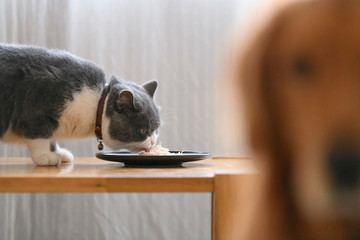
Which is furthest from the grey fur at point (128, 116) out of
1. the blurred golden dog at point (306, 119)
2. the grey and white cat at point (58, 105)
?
the blurred golden dog at point (306, 119)

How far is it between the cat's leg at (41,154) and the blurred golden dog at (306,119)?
1056mm

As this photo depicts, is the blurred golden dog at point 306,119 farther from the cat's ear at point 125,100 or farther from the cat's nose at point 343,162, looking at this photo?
the cat's ear at point 125,100

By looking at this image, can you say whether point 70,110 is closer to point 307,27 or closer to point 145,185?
point 145,185

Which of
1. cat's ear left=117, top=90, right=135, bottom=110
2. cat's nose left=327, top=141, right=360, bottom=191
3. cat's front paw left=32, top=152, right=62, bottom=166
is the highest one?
cat's ear left=117, top=90, right=135, bottom=110

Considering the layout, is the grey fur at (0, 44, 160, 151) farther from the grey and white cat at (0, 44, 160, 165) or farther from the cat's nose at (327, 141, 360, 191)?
the cat's nose at (327, 141, 360, 191)

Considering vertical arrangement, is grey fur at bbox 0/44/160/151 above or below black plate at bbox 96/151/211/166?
above

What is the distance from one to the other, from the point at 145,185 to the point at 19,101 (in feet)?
1.87

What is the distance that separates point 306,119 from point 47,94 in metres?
1.11

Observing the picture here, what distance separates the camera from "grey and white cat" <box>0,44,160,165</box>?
1333 mm

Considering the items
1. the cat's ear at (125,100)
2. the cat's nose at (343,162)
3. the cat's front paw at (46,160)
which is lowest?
the cat's front paw at (46,160)

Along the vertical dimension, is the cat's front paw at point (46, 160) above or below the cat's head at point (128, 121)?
below

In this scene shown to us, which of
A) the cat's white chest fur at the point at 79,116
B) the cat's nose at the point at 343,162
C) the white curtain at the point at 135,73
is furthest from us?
the white curtain at the point at 135,73

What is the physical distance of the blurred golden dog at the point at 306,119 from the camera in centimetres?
32

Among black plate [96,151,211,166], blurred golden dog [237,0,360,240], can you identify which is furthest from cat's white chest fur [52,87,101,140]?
blurred golden dog [237,0,360,240]
